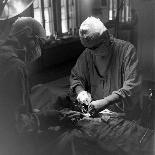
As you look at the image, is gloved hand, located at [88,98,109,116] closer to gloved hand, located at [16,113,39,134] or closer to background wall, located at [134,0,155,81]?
gloved hand, located at [16,113,39,134]

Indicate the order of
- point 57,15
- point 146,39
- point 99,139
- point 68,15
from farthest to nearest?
point 146,39 → point 57,15 → point 68,15 → point 99,139

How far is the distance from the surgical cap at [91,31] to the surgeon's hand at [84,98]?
0.50 m

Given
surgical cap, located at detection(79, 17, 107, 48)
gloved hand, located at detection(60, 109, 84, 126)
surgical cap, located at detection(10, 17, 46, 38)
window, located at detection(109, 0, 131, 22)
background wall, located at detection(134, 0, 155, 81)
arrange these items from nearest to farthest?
surgical cap, located at detection(10, 17, 46, 38)
gloved hand, located at detection(60, 109, 84, 126)
surgical cap, located at detection(79, 17, 107, 48)
window, located at detection(109, 0, 131, 22)
background wall, located at detection(134, 0, 155, 81)

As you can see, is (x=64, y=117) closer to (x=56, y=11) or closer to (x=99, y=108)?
(x=99, y=108)

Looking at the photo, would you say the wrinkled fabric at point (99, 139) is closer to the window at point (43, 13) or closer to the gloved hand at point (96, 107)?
the gloved hand at point (96, 107)

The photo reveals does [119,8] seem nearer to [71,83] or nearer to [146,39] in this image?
[71,83]

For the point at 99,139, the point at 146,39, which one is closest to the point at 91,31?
the point at 99,139

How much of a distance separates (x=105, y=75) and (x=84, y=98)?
0.31 metres

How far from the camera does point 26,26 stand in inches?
74.5

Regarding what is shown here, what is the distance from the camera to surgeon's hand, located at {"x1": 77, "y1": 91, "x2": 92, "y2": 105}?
2633mm

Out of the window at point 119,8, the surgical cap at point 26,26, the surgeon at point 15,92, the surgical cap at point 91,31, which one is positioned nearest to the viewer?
the surgeon at point 15,92

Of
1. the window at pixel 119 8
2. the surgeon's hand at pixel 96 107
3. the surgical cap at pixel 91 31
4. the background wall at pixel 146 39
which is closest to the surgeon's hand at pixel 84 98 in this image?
the surgeon's hand at pixel 96 107

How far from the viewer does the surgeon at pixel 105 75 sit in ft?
8.13

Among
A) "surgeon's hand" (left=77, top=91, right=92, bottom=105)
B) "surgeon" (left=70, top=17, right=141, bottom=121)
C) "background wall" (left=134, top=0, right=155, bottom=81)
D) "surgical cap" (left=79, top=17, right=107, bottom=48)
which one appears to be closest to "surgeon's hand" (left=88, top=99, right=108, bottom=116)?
"surgeon" (left=70, top=17, right=141, bottom=121)
